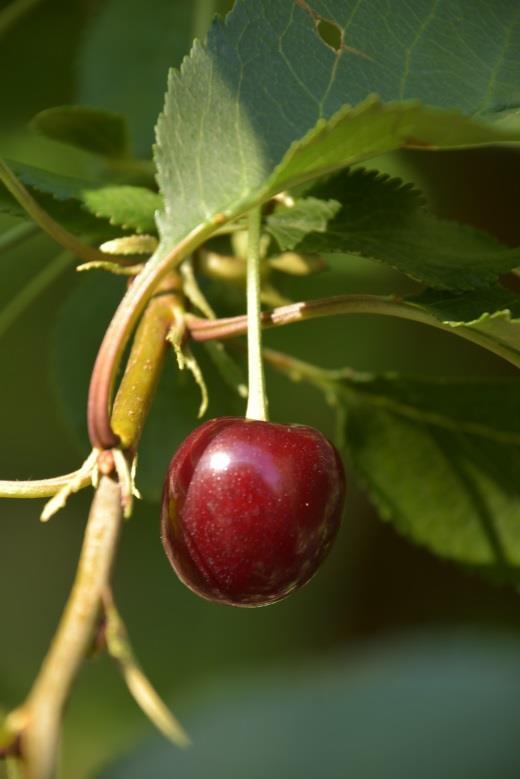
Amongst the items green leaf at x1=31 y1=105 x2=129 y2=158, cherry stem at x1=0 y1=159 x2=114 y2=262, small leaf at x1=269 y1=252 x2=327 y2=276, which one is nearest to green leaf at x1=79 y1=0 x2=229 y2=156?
green leaf at x1=31 y1=105 x2=129 y2=158

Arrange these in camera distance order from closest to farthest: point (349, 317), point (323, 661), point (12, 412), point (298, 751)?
point (298, 751) < point (349, 317) < point (323, 661) < point (12, 412)

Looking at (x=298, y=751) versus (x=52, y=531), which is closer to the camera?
(x=298, y=751)

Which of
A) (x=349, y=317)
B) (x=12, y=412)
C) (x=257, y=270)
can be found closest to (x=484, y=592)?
(x=349, y=317)

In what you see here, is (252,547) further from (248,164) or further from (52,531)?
(52,531)

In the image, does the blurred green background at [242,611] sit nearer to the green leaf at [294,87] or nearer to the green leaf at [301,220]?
the green leaf at [301,220]

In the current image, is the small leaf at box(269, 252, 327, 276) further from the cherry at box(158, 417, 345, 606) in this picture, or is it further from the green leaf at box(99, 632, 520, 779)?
the green leaf at box(99, 632, 520, 779)

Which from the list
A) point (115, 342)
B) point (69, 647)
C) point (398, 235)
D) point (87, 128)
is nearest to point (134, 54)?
point (87, 128)

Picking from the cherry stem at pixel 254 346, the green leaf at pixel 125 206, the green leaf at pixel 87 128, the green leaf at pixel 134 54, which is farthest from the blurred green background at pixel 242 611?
the cherry stem at pixel 254 346
